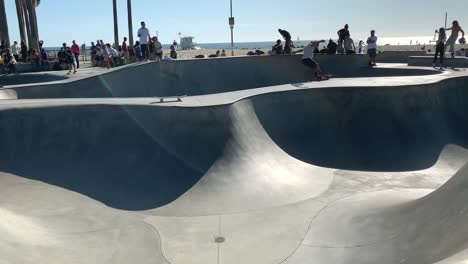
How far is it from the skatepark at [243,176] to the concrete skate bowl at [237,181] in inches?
1.1

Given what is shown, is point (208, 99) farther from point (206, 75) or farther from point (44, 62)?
point (44, 62)

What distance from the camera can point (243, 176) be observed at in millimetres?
7160

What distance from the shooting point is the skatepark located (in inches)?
195

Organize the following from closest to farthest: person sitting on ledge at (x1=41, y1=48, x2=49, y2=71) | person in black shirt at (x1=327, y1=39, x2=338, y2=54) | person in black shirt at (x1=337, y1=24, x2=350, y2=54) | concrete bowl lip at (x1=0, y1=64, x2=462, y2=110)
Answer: concrete bowl lip at (x1=0, y1=64, x2=462, y2=110)
person in black shirt at (x1=337, y1=24, x2=350, y2=54)
person in black shirt at (x1=327, y1=39, x2=338, y2=54)
person sitting on ledge at (x1=41, y1=48, x2=49, y2=71)

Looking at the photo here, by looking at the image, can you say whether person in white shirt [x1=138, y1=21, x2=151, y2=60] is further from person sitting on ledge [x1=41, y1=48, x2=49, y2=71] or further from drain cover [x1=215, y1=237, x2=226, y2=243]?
drain cover [x1=215, y1=237, x2=226, y2=243]

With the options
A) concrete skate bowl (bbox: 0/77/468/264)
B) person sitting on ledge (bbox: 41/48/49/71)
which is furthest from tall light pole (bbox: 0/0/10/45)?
concrete skate bowl (bbox: 0/77/468/264)

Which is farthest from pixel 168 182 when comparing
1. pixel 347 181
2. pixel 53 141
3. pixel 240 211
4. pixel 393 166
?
pixel 393 166

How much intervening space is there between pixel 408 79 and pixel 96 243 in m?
9.54

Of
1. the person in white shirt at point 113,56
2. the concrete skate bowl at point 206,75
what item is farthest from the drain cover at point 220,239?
the person in white shirt at point 113,56

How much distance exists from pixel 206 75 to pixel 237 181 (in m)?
10.3

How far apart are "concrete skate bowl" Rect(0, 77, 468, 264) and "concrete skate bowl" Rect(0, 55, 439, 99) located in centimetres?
495

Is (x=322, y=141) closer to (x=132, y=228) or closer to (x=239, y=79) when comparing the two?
(x=132, y=228)

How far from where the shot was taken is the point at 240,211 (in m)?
6.29

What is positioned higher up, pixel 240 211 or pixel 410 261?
pixel 410 261
